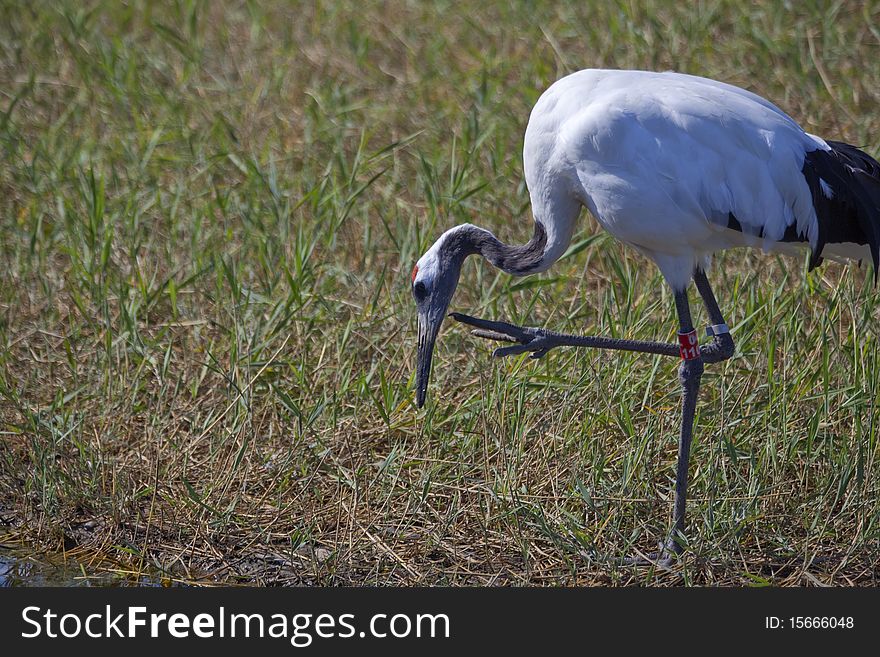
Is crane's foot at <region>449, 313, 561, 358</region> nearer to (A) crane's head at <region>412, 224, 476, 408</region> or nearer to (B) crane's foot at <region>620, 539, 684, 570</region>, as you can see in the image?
(A) crane's head at <region>412, 224, 476, 408</region>

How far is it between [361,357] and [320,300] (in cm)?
32

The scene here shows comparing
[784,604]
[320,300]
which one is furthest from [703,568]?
[320,300]

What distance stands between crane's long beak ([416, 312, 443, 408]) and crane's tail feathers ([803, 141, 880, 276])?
5.01ft

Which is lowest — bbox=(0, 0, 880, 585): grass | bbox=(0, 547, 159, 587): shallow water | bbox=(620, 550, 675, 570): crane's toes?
bbox=(0, 547, 159, 587): shallow water

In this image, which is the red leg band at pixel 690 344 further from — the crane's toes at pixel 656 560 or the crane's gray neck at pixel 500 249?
the crane's toes at pixel 656 560

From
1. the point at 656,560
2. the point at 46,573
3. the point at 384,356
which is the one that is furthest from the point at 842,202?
the point at 46,573

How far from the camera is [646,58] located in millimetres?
7820

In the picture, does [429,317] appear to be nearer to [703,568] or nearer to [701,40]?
[703,568]

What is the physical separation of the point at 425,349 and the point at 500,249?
51 centimetres

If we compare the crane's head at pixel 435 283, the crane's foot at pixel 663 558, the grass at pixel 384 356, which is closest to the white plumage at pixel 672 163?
the crane's head at pixel 435 283

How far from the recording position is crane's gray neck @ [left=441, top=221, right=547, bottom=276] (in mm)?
5047

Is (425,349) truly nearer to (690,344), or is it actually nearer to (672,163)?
(690,344)

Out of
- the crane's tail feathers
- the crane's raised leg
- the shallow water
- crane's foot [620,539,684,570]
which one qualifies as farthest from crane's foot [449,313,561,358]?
the shallow water

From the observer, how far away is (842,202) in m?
4.86
